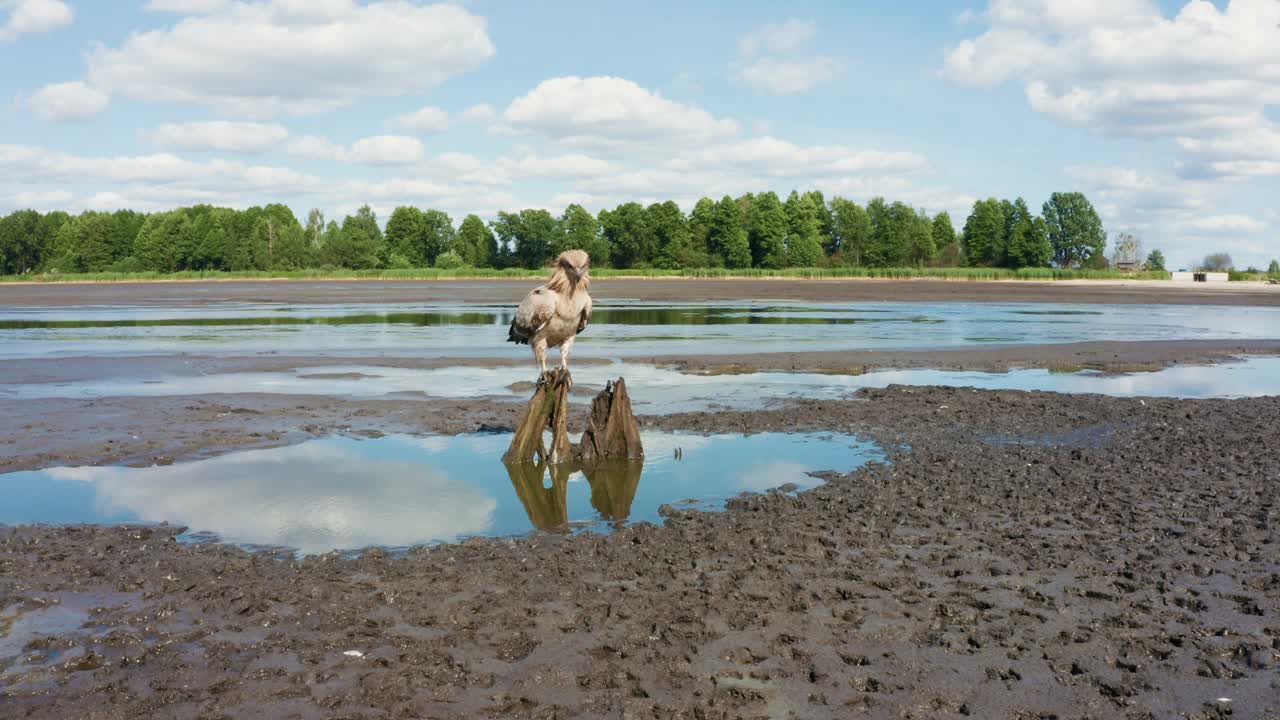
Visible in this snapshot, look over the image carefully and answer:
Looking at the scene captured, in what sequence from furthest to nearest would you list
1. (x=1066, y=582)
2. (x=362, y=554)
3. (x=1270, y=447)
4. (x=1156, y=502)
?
(x=1270, y=447) → (x=1156, y=502) → (x=362, y=554) → (x=1066, y=582)

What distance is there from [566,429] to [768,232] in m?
138

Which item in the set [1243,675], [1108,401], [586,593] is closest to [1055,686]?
[1243,675]

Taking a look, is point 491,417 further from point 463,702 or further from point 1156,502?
point 463,702

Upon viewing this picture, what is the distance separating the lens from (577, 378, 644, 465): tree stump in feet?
41.2

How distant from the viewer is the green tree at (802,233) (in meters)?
148

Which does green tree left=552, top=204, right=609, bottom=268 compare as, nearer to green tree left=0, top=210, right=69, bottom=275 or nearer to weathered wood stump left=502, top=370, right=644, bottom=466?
green tree left=0, top=210, right=69, bottom=275

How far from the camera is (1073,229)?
148m

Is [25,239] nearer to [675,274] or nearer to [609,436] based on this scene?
[675,274]

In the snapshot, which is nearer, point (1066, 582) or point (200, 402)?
point (1066, 582)

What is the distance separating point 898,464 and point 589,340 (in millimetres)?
20714

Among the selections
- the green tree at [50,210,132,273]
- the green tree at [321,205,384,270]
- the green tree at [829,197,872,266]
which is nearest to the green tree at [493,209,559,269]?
the green tree at [321,205,384,270]

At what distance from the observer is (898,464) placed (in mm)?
12086

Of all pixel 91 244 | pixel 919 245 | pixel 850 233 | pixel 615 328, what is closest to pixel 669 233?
pixel 850 233

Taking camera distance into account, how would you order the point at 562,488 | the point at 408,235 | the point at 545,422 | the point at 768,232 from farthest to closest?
1. the point at 408,235
2. the point at 768,232
3. the point at 545,422
4. the point at 562,488
